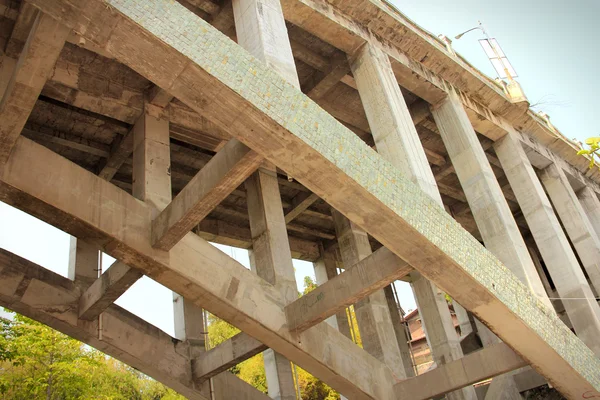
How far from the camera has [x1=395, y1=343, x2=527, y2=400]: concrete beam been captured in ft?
32.5

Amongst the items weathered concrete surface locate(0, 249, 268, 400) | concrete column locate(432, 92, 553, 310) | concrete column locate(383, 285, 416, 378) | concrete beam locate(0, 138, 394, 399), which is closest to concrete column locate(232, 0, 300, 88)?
concrete beam locate(0, 138, 394, 399)

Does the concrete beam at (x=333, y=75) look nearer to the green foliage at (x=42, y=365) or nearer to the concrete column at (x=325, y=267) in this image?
the concrete column at (x=325, y=267)

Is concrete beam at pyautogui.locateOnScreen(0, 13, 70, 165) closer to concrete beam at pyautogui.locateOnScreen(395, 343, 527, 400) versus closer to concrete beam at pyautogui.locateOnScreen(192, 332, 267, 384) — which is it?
concrete beam at pyautogui.locateOnScreen(192, 332, 267, 384)

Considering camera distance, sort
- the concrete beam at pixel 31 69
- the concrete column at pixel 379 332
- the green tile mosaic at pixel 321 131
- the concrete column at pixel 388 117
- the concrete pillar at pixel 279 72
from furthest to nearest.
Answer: the concrete column at pixel 379 332
the concrete column at pixel 388 117
the concrete pillar at pixel 279 72
the concrete beam at pixel 31 69
the green tile mosaic at pixel 321 131

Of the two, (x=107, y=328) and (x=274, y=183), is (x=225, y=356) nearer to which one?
(x=107, y=328)

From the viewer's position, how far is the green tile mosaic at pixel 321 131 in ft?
18.7

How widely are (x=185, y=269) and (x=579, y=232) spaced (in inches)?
456

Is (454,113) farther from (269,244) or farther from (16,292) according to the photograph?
(16,292)

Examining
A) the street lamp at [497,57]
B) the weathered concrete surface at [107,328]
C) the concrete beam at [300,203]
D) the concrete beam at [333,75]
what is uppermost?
the street lamp at [497,57]

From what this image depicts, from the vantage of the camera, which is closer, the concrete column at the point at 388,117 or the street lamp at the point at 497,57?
the concrete column at the point at 388,117

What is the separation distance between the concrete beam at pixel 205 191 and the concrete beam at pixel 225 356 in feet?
10.5

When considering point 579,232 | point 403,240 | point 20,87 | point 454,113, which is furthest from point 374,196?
point 579,232

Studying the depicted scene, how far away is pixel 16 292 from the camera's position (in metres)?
9.90

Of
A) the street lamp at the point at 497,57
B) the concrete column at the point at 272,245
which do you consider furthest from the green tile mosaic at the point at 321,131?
the street lamp at the point at 497,57
